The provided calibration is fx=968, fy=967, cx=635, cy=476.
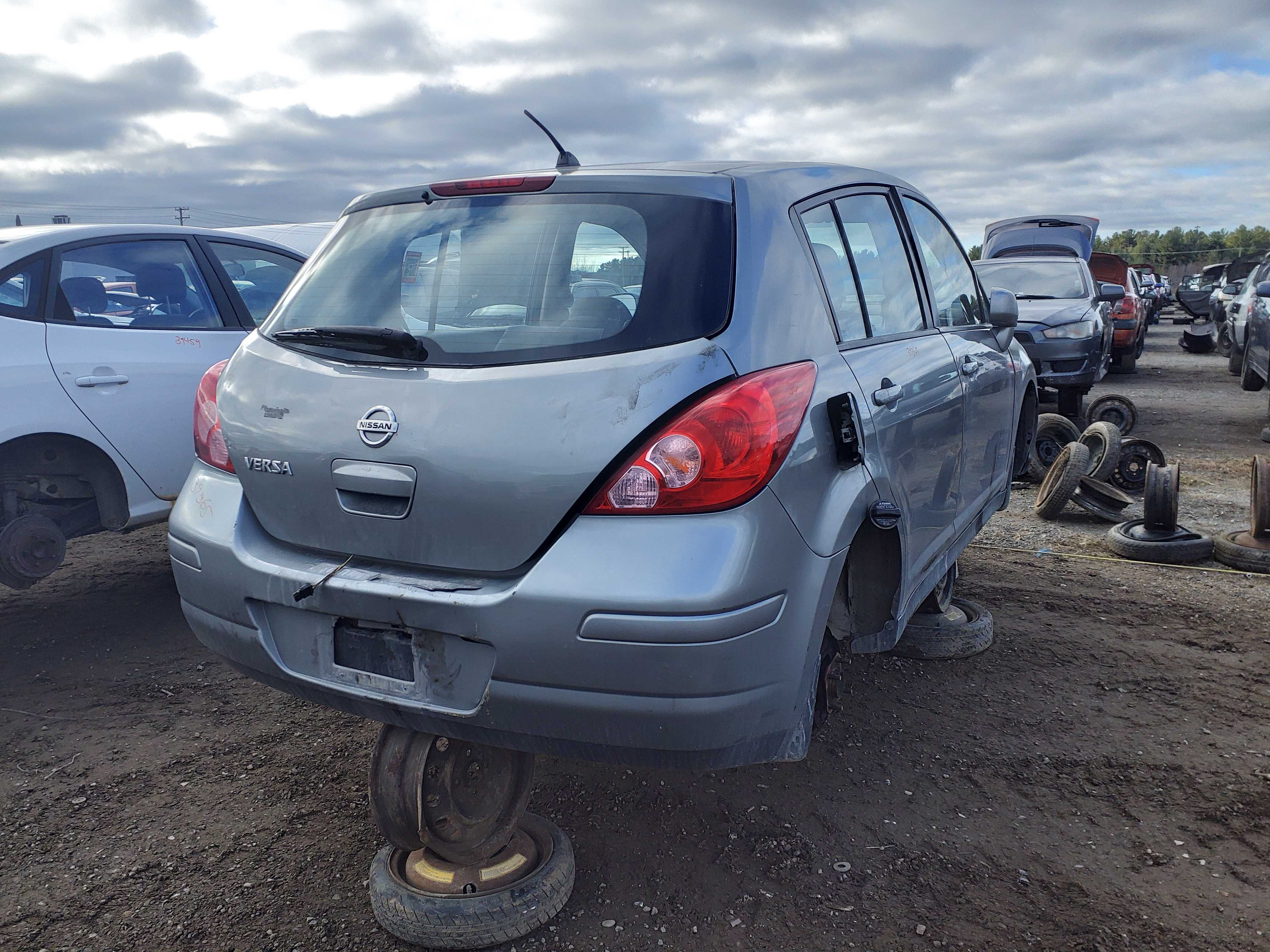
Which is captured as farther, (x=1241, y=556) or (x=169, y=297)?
(x=1241, y=556)

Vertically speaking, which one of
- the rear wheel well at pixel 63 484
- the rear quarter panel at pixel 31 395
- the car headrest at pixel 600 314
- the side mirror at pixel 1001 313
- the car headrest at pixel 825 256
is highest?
the car headrest at pixel 825 256

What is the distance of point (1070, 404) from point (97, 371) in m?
9.64

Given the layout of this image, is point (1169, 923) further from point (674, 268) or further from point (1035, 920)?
point (674, 268)

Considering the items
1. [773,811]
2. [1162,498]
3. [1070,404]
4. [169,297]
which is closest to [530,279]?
[773,811]

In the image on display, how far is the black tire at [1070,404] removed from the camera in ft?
34.5

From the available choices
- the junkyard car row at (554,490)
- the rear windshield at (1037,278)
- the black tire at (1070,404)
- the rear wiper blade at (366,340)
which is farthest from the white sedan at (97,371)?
the rear windshield at (1037,278)

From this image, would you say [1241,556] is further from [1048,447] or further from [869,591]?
[869,591]

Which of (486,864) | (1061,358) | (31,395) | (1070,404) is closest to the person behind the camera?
(486,864)

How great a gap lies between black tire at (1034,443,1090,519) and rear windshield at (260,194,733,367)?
464cm

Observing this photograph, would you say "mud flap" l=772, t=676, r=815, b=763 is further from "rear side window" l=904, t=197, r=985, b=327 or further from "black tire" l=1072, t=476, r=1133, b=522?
"black tire" l=1072, t=476, r=1133, b=522

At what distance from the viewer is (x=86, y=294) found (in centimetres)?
424

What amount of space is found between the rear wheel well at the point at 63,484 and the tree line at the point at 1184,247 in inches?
2609

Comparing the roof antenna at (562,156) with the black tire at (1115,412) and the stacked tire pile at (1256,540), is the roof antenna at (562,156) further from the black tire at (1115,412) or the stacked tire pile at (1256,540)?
the black tire at (1115,412)

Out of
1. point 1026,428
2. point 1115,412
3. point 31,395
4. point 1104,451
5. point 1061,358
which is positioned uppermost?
point 31,395
